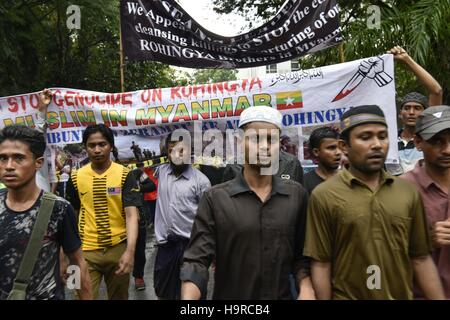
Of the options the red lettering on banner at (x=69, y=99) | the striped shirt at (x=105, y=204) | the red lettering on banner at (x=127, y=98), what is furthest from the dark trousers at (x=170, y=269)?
the red lettering on banner at (x=69, y=99)

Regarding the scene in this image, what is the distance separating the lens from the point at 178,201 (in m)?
3.84

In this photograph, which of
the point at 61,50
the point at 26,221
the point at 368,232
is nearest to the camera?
the point at 368,232

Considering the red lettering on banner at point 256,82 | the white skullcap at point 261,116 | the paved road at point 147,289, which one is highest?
the red lettering on banner at point 256,82

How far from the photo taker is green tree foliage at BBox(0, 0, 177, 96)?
8.37 m

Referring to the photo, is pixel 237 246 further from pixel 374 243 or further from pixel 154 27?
pixel 154 27

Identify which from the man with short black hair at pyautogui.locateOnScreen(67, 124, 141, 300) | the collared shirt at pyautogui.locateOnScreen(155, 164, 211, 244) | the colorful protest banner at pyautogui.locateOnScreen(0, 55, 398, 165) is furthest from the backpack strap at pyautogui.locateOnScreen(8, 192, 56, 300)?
the colorful protest banner at pyautogui.locateOnScreen(0, 55, 398, 165)

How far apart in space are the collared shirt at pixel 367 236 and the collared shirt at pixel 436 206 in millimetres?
218

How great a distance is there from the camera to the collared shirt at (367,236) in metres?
2.10

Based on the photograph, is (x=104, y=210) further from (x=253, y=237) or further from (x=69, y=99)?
(x=253, y=237)

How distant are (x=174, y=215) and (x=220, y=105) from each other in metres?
1.28

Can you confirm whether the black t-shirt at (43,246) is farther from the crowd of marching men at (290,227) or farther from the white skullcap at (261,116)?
the white skullcap at (261,116)

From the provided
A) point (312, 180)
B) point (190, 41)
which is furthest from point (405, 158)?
point (190, 41)

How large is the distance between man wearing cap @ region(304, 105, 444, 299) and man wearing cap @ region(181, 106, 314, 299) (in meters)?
0.12

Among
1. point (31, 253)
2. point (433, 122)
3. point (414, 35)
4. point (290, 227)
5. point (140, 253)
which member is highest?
point (414, 35)
